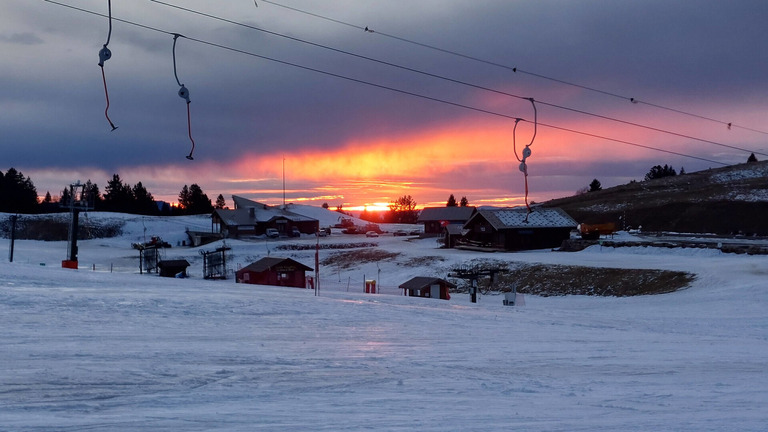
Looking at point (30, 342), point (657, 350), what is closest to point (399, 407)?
point (30, 342)

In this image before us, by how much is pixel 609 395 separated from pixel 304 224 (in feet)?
374

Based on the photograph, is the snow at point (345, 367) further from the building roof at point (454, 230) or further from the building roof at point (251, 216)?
the building roof at point (251, 216)

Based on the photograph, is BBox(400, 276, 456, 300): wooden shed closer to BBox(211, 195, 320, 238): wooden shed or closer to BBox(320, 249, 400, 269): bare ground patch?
BBox(320, 249, 400, 269): bare ground patch

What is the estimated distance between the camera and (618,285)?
1934 inches

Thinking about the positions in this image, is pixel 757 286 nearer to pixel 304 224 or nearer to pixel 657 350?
pixel 657 350

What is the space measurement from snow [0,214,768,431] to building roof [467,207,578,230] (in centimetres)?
5426

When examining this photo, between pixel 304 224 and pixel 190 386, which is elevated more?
pixel 304 224

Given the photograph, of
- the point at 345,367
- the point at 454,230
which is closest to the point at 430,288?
the point at 345,367

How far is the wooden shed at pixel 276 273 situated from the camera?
51.4 m

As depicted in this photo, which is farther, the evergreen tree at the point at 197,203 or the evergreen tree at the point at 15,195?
the evergreen tree at the point at 197,203

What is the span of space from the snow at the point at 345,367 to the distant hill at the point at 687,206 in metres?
94.7

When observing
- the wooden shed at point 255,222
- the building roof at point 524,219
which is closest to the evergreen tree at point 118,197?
the wooden shed at point 255,222

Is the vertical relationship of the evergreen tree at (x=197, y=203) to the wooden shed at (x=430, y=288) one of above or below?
above

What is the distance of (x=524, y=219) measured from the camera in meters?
82.2
